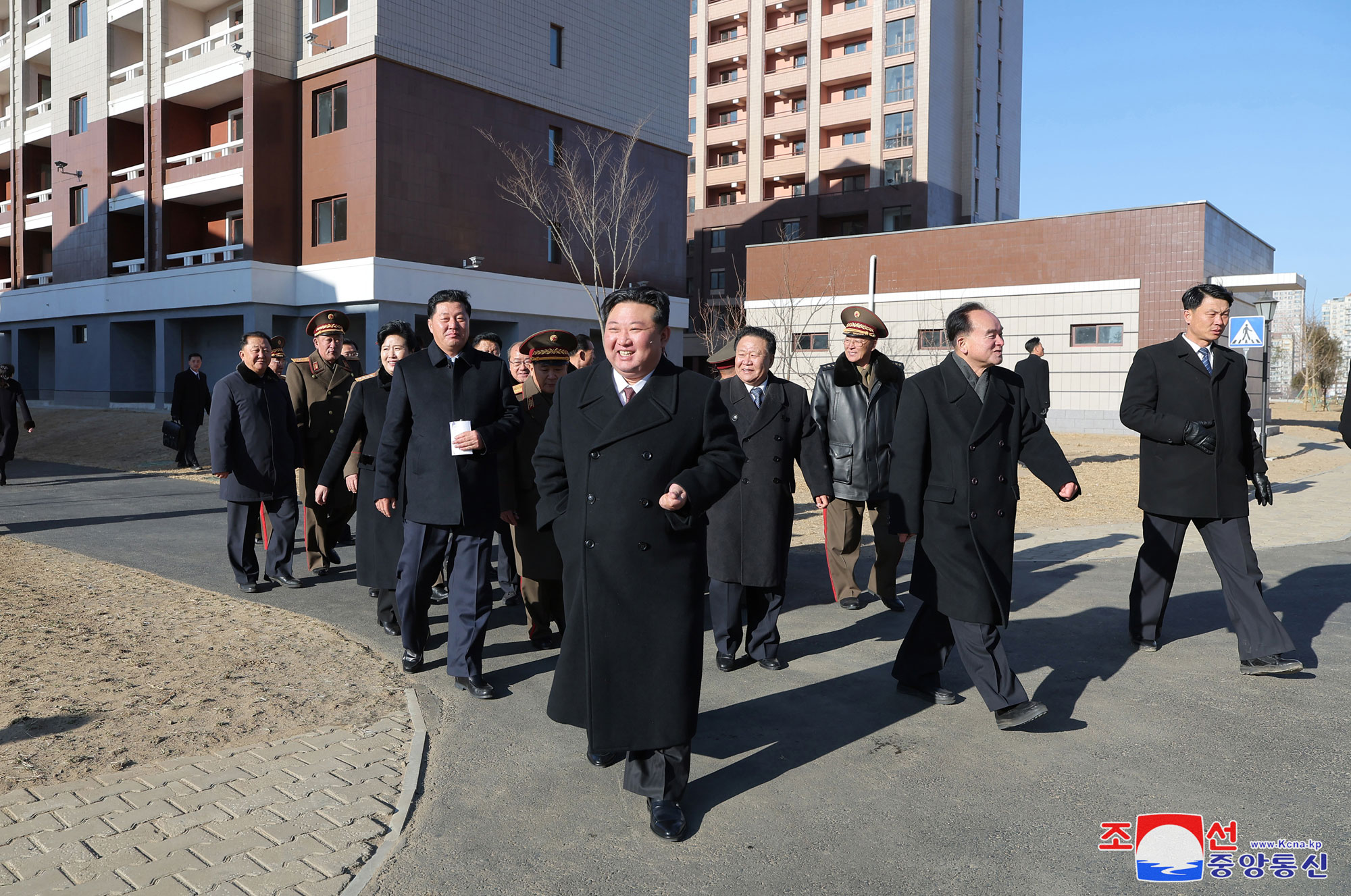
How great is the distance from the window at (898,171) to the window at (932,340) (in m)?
19.9

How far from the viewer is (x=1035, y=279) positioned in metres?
31.1

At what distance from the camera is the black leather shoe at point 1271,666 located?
208 inches

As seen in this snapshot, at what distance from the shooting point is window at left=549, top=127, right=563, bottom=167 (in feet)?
102

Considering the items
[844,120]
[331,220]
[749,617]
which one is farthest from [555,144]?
[749,617]

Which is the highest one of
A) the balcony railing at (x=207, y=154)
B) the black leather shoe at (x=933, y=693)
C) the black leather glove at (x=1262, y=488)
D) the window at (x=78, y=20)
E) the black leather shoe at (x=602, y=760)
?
the window at (x=78, y=20)

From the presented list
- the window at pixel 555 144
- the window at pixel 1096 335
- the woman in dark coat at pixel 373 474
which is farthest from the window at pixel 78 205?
the window at pixel 1096 335

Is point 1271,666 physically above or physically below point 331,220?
below

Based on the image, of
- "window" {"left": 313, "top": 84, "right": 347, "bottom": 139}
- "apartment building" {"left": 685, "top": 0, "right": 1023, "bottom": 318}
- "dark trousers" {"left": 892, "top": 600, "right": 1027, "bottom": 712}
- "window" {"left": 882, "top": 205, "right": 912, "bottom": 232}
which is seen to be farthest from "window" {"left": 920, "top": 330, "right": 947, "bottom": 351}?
"dark trousers" {"left": 892, "top": 600, "right": 1027, "bottom": 712}

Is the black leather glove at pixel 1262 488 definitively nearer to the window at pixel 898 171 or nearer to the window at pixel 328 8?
the window at pixel 328 8

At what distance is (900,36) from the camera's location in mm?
49906

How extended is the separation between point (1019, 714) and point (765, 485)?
2040 mm

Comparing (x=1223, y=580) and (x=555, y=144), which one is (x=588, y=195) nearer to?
(x=555, y=144)

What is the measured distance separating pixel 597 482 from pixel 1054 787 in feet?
7.37

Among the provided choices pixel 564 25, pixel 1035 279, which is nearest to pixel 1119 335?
pixel 1035 279
